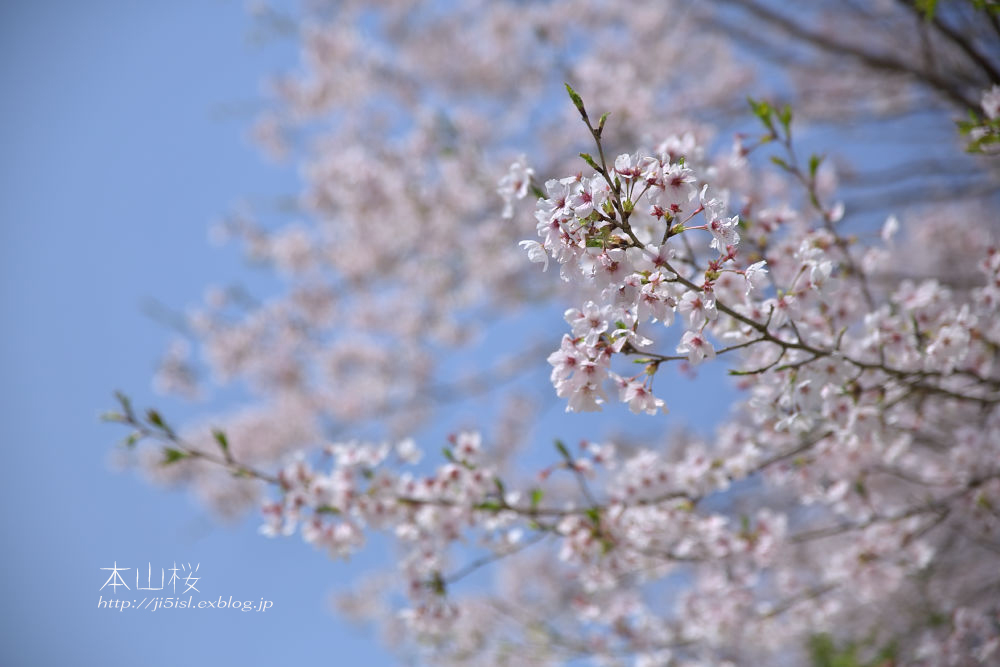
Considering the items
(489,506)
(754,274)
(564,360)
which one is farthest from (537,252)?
(489,506)

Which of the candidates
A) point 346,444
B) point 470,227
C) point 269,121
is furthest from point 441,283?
point 346,444

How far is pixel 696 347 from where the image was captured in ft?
5.09

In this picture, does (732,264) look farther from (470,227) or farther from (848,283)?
(470,227)

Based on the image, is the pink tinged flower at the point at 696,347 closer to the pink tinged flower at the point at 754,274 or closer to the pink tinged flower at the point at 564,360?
the pink tinged flower at the point at 754,274

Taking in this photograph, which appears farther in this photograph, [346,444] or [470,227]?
[470,227]

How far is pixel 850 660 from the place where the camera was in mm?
4266

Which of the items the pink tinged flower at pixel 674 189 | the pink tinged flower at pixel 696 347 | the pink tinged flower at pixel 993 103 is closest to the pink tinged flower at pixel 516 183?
the pink tinged flower at pixel 674 189

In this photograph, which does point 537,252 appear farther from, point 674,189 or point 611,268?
point 674,189

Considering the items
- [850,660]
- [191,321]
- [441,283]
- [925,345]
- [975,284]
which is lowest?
[850,660]

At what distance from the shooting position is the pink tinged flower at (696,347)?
154 centimetres

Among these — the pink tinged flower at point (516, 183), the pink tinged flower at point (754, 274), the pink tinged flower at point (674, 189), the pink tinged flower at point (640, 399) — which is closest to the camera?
the pink tinged flower at point (674, 189)

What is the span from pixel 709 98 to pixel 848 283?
18.1 feet

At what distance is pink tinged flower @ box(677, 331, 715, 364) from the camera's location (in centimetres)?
154

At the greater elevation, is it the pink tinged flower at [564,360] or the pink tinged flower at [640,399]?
the pink tinged flower at [564,360]
